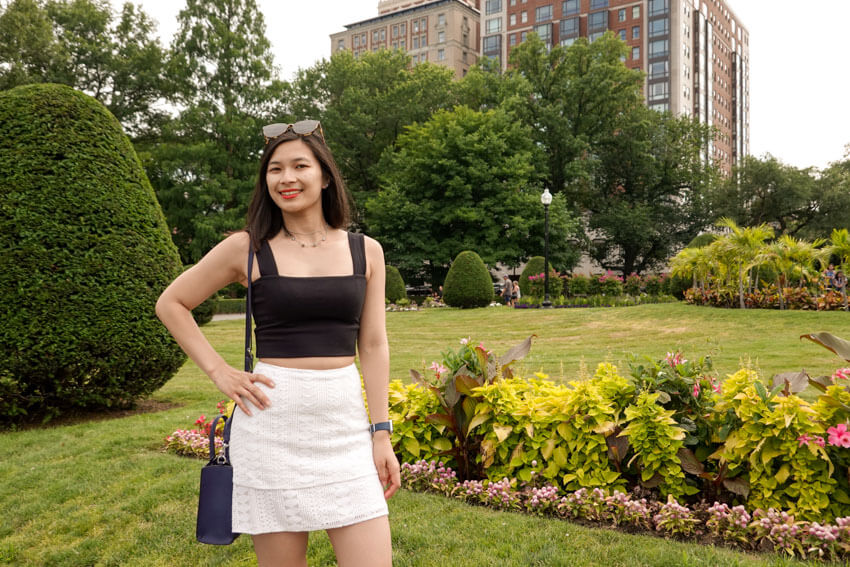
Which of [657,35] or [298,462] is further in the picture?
[657,35]

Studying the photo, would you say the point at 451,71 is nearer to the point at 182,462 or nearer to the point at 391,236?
the point at 391,236

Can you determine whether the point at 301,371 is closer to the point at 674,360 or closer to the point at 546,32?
the point at 674,360

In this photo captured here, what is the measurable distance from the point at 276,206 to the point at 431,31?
82774mm

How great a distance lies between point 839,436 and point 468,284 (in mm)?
20699

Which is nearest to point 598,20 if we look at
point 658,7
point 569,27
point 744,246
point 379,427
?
point 569,27

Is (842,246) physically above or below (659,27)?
below

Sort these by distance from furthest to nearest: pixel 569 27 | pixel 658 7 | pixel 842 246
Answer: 1. pixel 569 27
2. pixel 658 7
3. pixel 842 246

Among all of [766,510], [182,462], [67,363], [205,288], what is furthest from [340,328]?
A: [67,363]

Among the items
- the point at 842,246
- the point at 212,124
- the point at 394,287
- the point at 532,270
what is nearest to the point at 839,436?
the point at 842,246

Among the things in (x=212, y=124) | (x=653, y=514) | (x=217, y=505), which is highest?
(x=212, y=124)

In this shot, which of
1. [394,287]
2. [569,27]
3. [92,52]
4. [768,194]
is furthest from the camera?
[569,27]

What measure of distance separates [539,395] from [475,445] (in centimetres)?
61

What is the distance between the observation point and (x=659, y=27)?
6381 cm

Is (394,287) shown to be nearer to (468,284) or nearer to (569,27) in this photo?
(468,284)
